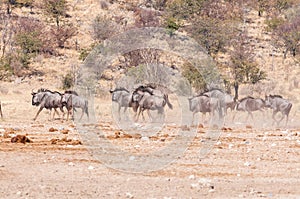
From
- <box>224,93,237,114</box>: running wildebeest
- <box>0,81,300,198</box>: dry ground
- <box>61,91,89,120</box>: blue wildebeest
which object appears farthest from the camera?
<box>224,93,237,114</box>: running wildebeest

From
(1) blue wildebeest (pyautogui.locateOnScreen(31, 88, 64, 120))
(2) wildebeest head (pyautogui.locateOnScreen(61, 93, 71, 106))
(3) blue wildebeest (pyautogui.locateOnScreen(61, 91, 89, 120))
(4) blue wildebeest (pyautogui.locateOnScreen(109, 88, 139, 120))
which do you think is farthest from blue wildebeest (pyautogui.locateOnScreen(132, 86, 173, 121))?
(1) blue wildebeest (pyautogui.locateOnScreen(31, 88, 64, 120))

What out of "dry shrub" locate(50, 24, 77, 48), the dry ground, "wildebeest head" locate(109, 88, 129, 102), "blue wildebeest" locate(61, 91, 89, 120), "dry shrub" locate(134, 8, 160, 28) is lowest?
the dry ground

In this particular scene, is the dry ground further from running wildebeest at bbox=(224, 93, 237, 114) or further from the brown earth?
running wildebeest at bbox=(224, 93, 237, 114)

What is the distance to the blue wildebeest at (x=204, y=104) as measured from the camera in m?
29.8

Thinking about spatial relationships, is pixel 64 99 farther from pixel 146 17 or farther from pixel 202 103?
pixel 146 17

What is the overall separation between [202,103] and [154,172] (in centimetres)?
1782

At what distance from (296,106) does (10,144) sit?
83.3 ft

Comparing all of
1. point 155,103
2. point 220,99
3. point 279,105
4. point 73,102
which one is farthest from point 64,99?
point 279,105

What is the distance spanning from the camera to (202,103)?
29.9 meters

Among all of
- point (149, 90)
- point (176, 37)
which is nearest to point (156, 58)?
point (176, 37)

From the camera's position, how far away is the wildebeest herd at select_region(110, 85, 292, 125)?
2995 centimetres

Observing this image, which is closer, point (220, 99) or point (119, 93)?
point (220, 99)

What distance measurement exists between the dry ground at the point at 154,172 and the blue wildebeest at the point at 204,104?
9.80 meters

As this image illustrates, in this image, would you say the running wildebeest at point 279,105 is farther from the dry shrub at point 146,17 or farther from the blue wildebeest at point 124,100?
the dry shrub at point 146,17
